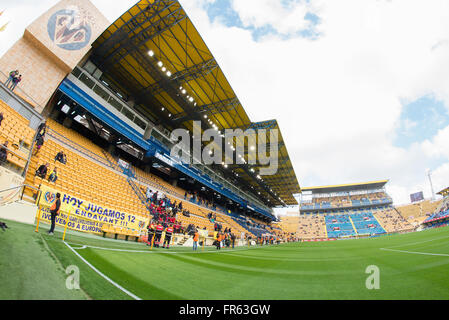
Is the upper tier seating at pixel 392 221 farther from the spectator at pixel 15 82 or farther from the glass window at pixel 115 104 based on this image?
the spectator at pixel 15 82

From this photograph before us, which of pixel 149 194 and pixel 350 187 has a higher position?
pixel 350 187

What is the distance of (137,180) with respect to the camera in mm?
19750

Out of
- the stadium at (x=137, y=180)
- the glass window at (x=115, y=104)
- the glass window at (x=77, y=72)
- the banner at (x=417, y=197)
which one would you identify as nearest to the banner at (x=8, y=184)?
the stadium at (x=137, y=180)

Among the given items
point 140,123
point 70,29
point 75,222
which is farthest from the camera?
point 140,123

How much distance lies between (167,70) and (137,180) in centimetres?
1105

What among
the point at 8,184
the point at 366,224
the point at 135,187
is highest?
the point at 135,187

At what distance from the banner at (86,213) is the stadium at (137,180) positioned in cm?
6

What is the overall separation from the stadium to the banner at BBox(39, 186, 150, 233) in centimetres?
6

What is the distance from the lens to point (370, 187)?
65.3m

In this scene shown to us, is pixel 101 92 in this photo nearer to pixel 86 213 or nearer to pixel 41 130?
pixel 41 130

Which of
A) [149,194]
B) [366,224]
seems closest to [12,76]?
[149,194]

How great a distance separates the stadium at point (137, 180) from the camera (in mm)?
3553
